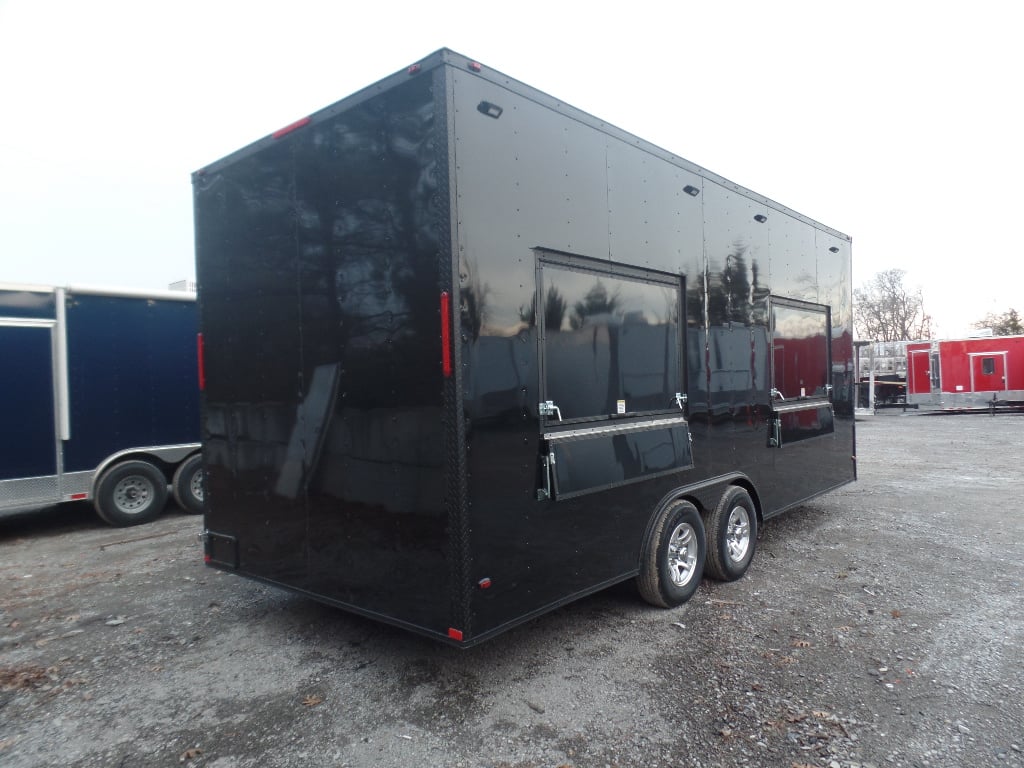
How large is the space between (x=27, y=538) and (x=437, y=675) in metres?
6.13

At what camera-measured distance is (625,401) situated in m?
4.07

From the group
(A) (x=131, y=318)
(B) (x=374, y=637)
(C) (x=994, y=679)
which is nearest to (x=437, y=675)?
(B) (x=374, y=637)

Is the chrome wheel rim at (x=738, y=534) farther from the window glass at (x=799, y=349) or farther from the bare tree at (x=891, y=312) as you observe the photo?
the bare tree at (x=891, y=312)

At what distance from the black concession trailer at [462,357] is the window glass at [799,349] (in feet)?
3.42

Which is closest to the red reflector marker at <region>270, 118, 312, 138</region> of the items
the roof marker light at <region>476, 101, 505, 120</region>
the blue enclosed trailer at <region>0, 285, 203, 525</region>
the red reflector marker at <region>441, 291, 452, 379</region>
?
the roof marker light at <region>476, 101, 505, 120</region>

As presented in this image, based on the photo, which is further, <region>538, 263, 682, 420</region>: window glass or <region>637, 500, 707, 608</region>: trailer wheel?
<region>637, 500, 707, 608</region>: trailer wheel

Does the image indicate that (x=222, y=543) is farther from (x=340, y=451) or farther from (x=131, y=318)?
(x=131, y=318)

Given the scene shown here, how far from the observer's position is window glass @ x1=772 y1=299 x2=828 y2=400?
5914mm

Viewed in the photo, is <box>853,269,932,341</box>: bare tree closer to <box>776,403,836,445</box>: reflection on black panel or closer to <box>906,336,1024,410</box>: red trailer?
<box>906,336,1024,410</box>: red trailer

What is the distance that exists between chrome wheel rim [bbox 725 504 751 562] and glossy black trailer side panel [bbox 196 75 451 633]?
296 centimetres

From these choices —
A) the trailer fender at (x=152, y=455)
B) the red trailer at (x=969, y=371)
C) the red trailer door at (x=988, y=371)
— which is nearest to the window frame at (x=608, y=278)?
the trailer fender at (x=152, y=455)

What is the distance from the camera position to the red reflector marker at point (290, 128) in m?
3.75

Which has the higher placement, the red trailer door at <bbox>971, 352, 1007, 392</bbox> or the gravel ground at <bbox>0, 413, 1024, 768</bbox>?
the red trailer door at <bbox>971, 352, 1007, 392</bbox>

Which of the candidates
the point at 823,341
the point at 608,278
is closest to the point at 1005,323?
the point at 823,341
